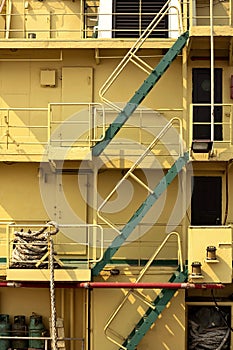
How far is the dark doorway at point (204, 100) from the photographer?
14.2 meters

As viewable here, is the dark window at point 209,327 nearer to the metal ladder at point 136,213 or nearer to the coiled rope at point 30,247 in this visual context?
the metal ladder at point 136,213

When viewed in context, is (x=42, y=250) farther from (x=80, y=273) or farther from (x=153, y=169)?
(x=153, y=169)

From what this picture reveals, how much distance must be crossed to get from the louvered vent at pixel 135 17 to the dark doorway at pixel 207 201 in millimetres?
3219

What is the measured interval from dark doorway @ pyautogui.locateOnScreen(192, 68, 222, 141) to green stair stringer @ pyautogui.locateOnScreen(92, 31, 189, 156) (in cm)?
97

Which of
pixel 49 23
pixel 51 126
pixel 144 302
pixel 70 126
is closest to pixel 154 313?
pixel 144 302

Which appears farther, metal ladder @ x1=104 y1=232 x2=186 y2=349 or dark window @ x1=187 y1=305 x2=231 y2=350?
dark window @ x1=187 y1=305 x2=231 y2=350

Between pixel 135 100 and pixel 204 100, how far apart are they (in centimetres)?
172

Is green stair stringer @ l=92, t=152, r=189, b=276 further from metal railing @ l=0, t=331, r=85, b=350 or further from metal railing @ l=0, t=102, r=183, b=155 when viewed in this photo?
metal railing @ l=0, t=331, r=85, b=350

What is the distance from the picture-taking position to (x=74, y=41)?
1419cm

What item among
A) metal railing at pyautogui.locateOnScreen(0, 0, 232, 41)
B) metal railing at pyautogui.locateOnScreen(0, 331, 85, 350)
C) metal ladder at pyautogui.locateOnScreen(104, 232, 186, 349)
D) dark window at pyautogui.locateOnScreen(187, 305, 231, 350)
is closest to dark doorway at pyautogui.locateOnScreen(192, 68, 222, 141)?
metal railing at pyautogui.locateOnScreen(0, 0, 232, 41)

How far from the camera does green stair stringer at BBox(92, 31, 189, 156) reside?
44.0 feet

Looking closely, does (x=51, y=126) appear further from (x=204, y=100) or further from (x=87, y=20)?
(x=204, y=100)

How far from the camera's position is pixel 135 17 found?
14797 mm

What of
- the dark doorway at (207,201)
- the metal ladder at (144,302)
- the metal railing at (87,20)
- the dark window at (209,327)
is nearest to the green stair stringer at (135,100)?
the metal railing at (87,20)
